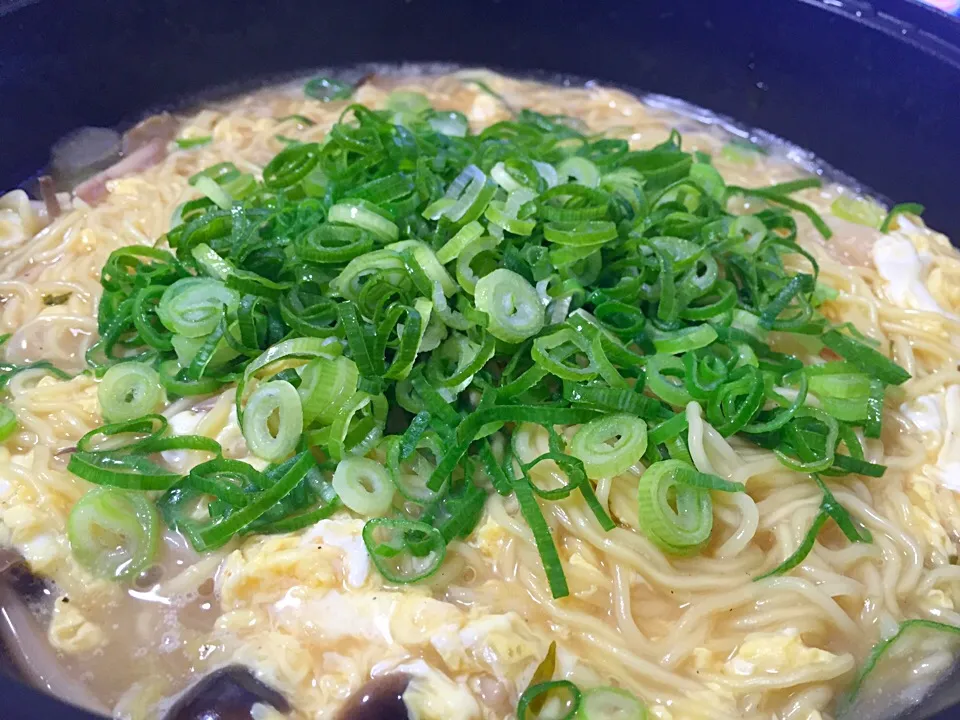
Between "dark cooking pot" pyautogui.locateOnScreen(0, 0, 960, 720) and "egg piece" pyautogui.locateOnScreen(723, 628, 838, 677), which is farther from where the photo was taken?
"dark cooking pot" pyautogui.locateOnScreen(0, 0, 960, 720)

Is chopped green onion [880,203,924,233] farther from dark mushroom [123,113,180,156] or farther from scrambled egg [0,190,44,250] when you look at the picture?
scrambled egg [0,190,44,250]

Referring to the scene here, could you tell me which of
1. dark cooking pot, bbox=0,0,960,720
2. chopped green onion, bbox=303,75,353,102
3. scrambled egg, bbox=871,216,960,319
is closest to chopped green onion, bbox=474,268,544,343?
scrambled egg, bbox=871,216,960,319

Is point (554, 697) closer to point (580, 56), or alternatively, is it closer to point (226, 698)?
point (226, 698)

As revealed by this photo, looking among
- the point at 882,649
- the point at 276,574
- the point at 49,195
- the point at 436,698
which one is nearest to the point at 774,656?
the point at 882,649

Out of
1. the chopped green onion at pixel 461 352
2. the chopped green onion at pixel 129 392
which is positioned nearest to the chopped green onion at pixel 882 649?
the chopped green onion at pixel 461 352

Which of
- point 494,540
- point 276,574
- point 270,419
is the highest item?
point 270,419

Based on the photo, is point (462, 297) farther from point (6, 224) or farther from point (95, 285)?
point (6, 224)

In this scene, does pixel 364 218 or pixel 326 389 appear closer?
pixel 326 389
